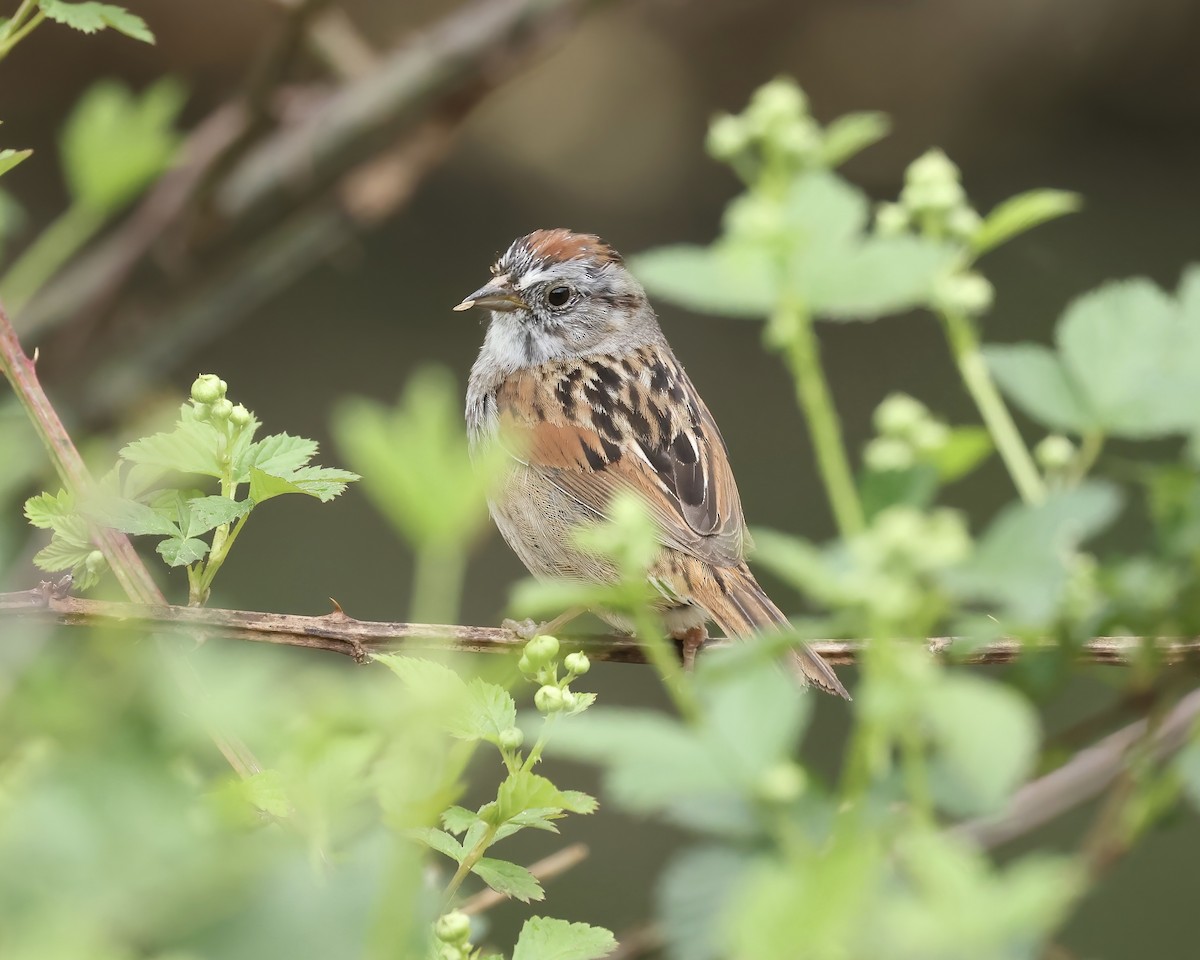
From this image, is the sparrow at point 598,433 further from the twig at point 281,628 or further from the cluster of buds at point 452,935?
the cluster of buds at point 452,935

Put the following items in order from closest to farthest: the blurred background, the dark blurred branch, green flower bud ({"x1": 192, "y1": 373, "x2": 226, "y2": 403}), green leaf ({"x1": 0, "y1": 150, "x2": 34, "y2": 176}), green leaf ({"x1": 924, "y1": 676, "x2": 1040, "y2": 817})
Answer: green leaf ({"x1": 924, "y1": 676, "x2": 1040, "y2": 817}), green leaf ({"x1": 0, "y1": 150, "x2": 34, "y2": 176}), green flower bud ({"x1": 192, "y1": 373, "x2": 226, "y2": 403}), the dark blurred branch, the blurred background

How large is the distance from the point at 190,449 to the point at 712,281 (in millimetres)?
524

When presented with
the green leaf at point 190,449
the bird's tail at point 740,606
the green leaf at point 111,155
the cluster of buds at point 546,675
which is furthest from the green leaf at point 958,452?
the bird's tail at point 740,606

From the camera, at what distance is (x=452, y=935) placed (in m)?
0.66

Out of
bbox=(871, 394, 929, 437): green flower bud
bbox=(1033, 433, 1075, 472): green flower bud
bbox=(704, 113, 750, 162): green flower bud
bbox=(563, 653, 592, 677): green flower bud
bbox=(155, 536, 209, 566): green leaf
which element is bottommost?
bbox=(563, 653, 592, 677): green flower bud

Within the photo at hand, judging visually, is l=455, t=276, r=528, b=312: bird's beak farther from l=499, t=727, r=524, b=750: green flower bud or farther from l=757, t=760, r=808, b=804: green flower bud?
l=757, t=760, r=808, b=804: green flower bud

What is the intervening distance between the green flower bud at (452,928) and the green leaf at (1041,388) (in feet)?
0.99

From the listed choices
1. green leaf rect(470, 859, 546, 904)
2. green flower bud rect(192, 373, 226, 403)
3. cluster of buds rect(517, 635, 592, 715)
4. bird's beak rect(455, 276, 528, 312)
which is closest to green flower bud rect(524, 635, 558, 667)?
cluster of buds rect(517, 635, 592, 715)

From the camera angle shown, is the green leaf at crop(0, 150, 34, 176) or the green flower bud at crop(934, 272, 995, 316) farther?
the green leaf at crop(0, 150, 34, 176)

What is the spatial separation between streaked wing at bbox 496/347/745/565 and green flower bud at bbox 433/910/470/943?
184 centimetres

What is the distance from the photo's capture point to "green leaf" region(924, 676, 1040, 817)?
1.35 feet

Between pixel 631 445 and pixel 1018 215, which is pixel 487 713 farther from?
pixel 631 445

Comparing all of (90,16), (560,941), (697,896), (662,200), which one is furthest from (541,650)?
(662,200)

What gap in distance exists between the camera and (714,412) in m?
5.95
